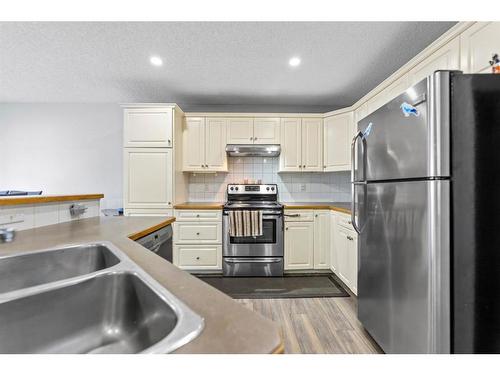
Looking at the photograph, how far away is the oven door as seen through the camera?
9.39 feet

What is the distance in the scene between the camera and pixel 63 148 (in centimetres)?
385

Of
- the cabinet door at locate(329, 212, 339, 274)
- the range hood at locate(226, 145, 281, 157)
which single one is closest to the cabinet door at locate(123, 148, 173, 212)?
the range hood at locate(226, 145, 281, 157)

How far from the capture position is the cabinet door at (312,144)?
10.8 ft

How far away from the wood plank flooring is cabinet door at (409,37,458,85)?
203 centimetres

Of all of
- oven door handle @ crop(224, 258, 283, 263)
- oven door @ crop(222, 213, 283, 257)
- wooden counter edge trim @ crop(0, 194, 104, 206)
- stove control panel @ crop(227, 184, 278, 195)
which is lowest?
oven door handle @ crop(224, 258, 283, 263)

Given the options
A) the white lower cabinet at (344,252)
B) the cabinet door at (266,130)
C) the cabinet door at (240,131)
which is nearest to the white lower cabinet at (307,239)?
the white lower cabinet at (344,252)

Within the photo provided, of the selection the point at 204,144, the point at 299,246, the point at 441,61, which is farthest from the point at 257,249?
the point at 441,61

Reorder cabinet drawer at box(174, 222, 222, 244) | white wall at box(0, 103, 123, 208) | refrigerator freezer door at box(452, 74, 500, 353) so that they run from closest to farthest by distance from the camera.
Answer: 1. refrigerator freezer door at box(452, 74, 500, 353)
2. cabinet drawer at box(174, 222, 222, 244)
3. white wall at box(0, 103, 123, 208)

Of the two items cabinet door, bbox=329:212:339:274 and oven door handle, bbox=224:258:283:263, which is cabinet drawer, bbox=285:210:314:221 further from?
oven door handle, bbox=224:258:283:263

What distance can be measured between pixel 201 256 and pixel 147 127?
5.95 feet

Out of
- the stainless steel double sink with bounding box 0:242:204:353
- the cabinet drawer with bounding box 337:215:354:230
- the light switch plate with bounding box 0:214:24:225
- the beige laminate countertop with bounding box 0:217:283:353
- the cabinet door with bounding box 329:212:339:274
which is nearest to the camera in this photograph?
the beige laminate countertop with bounding box 0:217:283:353
